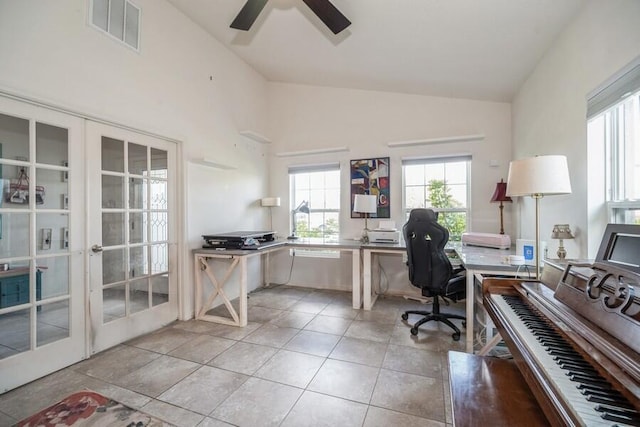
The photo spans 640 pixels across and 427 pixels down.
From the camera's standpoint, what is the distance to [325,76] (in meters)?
3.82

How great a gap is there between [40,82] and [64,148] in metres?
0.46

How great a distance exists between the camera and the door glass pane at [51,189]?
6.62ft

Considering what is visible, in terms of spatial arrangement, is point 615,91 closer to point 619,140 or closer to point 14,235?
point 619,140

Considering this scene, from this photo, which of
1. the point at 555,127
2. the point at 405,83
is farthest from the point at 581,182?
the point at 405,83

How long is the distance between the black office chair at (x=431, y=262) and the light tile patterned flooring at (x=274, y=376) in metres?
0.44

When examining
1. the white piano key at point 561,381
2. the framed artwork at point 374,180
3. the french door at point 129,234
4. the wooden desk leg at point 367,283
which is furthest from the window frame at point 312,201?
the white piano key at point 561,381

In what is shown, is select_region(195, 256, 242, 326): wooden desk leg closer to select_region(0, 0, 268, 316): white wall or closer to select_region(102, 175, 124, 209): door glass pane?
select_region(0, 0, 268, 316): white wall

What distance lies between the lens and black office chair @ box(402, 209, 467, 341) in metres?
2.58

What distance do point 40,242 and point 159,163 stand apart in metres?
1.19

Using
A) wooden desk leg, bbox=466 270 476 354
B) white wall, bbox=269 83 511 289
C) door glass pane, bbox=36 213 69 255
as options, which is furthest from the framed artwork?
door glass pane, bbox=36 213 69 255

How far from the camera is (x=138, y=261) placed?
2711mm

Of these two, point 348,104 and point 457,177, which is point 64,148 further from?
point 457,177

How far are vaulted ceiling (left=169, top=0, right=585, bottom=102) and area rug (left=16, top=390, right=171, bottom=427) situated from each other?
9.94ft

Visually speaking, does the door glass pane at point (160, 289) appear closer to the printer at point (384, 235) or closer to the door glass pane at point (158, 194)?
the door glass pane at point (158, 194)
